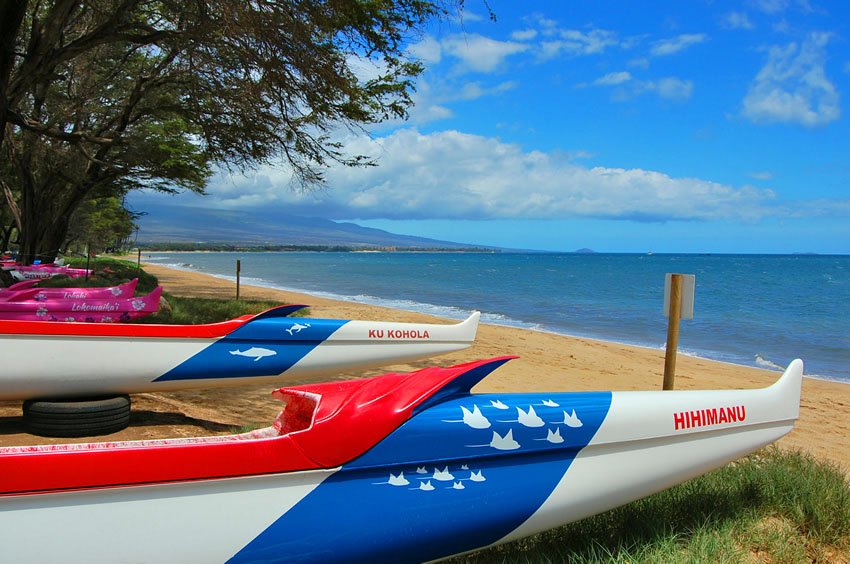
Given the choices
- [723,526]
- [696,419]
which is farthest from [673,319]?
[696,419]

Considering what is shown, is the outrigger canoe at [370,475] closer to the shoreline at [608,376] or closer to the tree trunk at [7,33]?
the shoreline at [608,376]

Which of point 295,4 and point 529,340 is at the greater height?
point 295,4

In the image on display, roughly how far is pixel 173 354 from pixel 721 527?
407 centimetres

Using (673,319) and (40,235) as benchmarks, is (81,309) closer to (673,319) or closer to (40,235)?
(673,319)

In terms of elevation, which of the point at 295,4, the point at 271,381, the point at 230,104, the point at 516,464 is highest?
the point at 295,4

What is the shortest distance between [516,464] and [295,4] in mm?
6617

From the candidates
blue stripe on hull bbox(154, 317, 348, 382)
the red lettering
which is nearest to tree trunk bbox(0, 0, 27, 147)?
blue stripe on hull bbox(154, 317, 348, 382)

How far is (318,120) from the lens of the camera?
11.1 meters

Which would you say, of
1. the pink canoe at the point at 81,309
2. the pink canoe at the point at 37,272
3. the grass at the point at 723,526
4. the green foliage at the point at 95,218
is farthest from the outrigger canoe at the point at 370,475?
the green foliage at the point at 95,218

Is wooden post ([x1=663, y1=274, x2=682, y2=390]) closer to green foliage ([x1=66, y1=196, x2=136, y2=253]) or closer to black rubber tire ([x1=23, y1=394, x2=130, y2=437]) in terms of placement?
black rubber tire ([x1=23, y1=394, x2=130, y2=437])

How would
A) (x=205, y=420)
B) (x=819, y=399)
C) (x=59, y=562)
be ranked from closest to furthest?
(x=59, y=562) < (x=205, y=420) < (x=819, y=399)

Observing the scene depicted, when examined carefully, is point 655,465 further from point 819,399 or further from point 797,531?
point 819,399

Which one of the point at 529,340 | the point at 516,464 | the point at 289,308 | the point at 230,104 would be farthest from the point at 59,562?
the point at 529,340

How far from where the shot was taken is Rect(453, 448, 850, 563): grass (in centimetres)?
270
